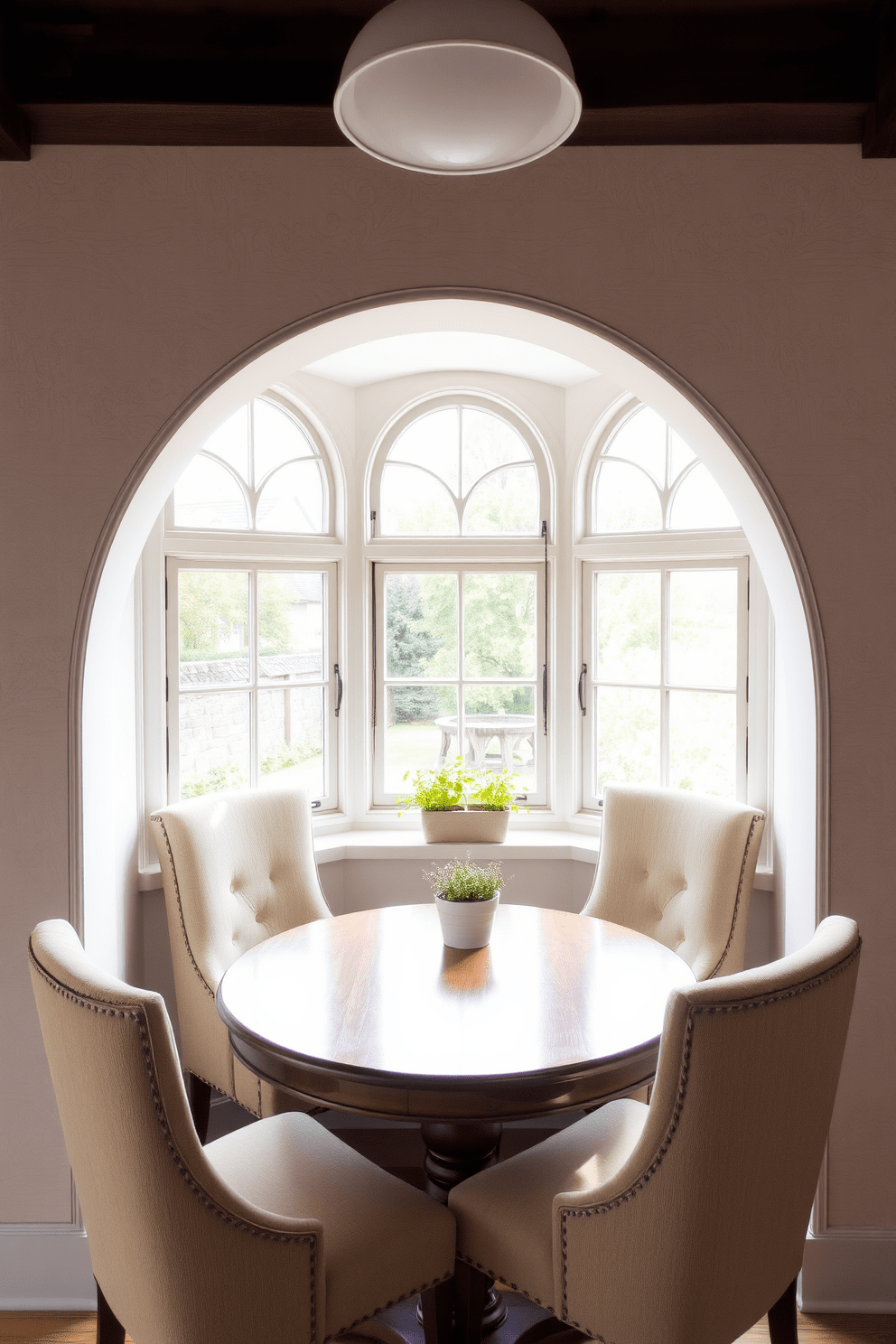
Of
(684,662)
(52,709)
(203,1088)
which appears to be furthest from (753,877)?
(52,709)

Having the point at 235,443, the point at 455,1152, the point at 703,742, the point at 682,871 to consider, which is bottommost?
the point at 455,1152

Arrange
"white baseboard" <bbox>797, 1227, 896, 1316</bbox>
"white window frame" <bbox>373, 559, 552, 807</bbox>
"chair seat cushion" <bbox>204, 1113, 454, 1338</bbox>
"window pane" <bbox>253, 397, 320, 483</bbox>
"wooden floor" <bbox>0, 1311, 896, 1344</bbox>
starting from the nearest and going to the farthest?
"chair seat cushion" <bbox>204, 1113, 454, 1338</bbox>, "wooden floor" <bbox>0, 1311, 896, 1344</bbox>, "white baseboard" <bbox>797, 1227, 896, 1316</bbox>, "window pane" <bbox>253, 397, 320, 483</bbox>, "white window frame" <bbox>373, 559, 552, 807</bbox>

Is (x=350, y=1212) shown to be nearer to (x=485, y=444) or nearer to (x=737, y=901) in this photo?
(x=737, y=901)

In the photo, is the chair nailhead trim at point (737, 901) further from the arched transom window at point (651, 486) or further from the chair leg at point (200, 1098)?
the chair leg at point (200, 1098)

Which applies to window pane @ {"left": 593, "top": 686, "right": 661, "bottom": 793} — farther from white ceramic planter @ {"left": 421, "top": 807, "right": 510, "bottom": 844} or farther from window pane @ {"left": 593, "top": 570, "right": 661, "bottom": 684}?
white ceramic planter @ {"left": 421, "top": 807, "right": 510, "bottom": 844}

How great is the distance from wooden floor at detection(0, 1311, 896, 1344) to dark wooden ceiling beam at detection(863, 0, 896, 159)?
8.58ft

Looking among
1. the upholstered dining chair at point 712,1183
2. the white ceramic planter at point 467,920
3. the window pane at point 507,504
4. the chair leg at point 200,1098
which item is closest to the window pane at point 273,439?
the window pane at point 507,504

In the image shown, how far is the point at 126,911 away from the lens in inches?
97.3

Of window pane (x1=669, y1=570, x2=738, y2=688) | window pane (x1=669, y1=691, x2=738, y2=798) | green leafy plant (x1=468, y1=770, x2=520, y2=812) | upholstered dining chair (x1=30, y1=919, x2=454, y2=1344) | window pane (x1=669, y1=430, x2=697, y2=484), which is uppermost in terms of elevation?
window pane (x1=669, y1=430, x2=697, y2=484)

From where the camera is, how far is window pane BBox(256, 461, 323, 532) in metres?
3.06

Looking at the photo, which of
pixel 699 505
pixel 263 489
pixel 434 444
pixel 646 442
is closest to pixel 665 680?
pixel 699 505

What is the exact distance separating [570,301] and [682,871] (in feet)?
4.92

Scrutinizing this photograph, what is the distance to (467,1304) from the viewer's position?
1.64 metres

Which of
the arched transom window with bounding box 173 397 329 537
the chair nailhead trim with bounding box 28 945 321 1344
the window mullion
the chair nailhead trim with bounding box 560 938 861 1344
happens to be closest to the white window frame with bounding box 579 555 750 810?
the window mullion
